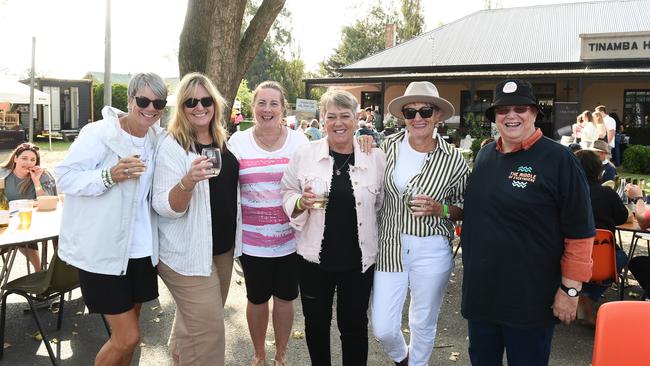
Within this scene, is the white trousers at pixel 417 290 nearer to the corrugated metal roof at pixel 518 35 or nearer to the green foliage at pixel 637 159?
the green foliage at pixel 637 159

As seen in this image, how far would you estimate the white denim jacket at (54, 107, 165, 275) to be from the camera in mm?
2773

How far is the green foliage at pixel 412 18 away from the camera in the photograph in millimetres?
→ 48434

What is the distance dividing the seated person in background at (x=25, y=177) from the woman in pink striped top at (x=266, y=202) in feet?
10.4

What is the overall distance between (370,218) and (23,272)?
4.81 metres

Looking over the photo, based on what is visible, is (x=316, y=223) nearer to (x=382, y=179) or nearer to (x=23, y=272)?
(x=382, y=179)

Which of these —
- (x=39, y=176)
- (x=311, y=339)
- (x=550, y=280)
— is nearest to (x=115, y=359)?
(x=311, y=339)

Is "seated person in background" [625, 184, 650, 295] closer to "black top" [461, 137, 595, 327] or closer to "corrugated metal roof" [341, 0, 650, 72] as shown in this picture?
"black top" [461, 137, 595, 327]

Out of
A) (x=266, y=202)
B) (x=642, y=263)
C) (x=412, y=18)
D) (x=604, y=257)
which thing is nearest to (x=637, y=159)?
(x=642, y=263)

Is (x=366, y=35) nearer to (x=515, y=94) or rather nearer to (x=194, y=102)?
(x=194, y=102)

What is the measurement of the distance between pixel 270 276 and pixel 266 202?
1.79 feet

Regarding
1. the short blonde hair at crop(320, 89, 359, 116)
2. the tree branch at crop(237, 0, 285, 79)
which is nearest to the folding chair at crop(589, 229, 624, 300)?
the short blonde hair at crop(320, 89, 359, 116)

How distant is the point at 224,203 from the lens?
125 inches

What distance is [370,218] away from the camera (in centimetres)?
325

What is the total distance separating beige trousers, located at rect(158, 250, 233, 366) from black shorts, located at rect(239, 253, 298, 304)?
1.21ft
